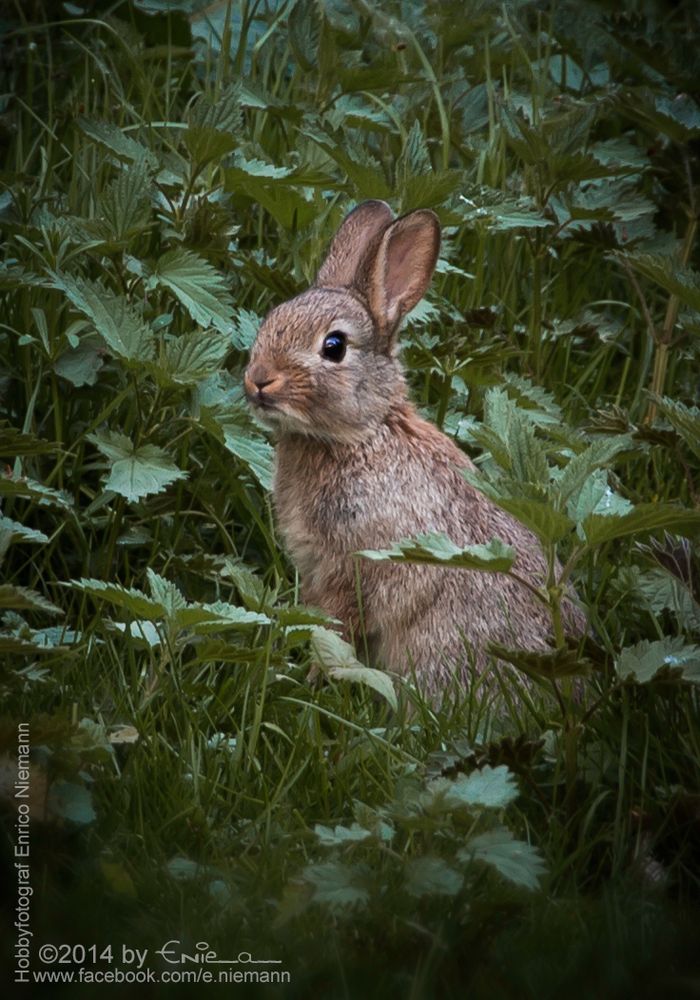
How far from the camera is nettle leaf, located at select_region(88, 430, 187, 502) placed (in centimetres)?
446

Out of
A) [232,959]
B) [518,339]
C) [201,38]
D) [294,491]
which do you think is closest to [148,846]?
[232,959]

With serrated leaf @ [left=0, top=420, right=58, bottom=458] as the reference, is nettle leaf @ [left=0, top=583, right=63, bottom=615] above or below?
below

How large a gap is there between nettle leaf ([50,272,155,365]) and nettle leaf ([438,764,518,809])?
6.08ft

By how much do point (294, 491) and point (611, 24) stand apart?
2.28m

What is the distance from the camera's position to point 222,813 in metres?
3.54

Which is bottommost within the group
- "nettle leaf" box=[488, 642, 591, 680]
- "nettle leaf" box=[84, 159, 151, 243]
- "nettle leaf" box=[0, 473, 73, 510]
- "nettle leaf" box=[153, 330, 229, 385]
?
"nettle leaf" box=[488, 642, 591, 680]

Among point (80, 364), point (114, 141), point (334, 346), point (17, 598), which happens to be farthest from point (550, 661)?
point (114, 141)

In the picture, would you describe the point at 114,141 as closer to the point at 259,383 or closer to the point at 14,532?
the point at 259,383

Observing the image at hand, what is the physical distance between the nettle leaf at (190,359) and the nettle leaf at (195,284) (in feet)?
0.25

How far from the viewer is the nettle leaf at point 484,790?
3.12 meters

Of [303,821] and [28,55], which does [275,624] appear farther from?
[28,55]

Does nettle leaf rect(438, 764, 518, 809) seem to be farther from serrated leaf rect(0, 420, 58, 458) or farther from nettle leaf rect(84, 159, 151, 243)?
nettle leaf rect(84, 159, 151, 243)

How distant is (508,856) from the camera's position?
3049 mm

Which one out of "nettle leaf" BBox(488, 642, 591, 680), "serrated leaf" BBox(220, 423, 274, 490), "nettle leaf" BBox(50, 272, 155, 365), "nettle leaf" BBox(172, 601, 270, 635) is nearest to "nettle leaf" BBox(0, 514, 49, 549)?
"nettle leaf" BBox(172, 601, 270, 635)
